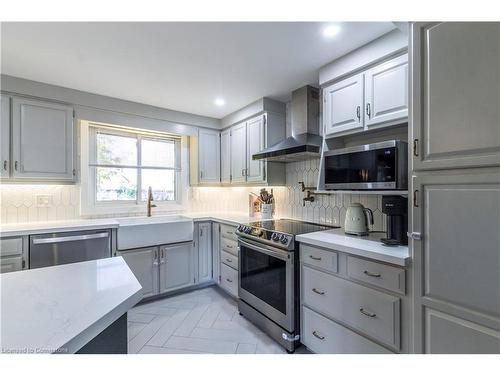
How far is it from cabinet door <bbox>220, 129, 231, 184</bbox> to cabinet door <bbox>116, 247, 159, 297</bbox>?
135cm

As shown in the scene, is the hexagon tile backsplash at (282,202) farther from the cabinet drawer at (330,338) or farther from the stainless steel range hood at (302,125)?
the cabinet drawer at (330,338)

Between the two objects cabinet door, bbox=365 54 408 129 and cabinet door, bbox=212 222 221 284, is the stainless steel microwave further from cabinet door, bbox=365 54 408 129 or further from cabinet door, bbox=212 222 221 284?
cabinet door, bbox=212 222 221 284

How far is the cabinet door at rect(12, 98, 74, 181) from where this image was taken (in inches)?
89.2

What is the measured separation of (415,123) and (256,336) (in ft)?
6.71

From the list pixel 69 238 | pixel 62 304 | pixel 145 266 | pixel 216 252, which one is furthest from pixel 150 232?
pixel 62 304

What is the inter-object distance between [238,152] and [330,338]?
7.57 feet

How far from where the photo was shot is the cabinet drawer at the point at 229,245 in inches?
106

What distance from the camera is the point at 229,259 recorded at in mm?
2791

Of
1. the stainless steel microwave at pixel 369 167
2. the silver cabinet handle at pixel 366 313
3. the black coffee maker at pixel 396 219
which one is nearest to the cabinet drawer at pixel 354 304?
the silver cabinet handle at pixel 366 313

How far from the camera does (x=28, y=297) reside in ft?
2.79

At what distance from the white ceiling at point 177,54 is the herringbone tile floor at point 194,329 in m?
2.36
